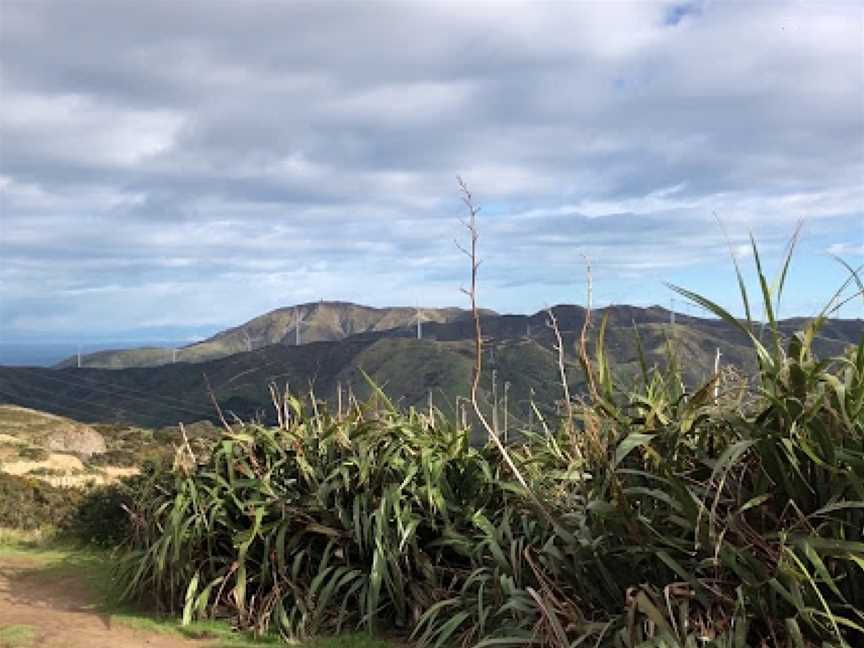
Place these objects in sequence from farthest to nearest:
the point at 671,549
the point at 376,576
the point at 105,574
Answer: the point at 105,574, the point at 376,576, the point at 671,549

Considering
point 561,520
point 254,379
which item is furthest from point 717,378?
point 254,379

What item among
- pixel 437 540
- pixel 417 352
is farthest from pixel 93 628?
pixel 417 352

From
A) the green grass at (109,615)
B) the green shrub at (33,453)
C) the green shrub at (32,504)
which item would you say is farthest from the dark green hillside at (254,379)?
the green grass at (109,615)

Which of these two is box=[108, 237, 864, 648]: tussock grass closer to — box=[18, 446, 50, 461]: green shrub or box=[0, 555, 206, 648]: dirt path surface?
box=[0, 555, 206, 648]: dirt path surface

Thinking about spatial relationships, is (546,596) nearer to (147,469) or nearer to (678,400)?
(678,400)

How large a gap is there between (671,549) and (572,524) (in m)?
0.86

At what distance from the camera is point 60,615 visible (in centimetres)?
647

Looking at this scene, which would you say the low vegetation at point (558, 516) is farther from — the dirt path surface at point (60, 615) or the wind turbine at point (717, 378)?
the dirt path surface at point (60, 615)

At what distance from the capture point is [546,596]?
4.73m

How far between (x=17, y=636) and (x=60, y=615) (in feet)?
2.67

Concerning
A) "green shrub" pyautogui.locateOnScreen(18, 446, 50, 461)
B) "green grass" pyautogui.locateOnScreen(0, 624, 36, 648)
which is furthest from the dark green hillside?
"green grass" pyautogui.locateOnScreen(0, 624, 36, 648)

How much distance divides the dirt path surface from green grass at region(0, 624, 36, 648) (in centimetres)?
1

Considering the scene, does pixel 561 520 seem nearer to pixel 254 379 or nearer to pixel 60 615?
pixel 60 615

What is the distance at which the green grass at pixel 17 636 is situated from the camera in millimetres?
5539
